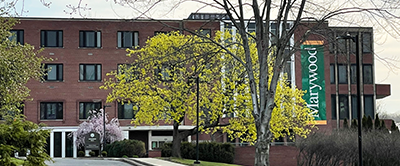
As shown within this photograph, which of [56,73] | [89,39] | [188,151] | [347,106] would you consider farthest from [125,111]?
[347,106]

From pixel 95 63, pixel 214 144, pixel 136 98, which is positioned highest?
pixel 95 63

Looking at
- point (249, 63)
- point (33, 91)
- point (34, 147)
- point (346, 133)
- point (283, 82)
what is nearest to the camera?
point (34, 147)

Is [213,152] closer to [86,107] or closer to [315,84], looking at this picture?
[86,107]

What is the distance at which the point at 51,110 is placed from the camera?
59.7 meters

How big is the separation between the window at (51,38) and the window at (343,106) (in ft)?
102

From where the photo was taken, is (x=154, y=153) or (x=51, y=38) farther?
(x=51, y=38)

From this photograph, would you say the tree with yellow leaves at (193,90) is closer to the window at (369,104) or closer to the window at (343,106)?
the window at (343,106)

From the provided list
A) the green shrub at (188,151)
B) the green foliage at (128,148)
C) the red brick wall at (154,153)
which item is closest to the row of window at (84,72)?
the green foliage at (128,148)

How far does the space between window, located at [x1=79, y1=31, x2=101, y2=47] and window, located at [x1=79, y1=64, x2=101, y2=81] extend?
2160mm

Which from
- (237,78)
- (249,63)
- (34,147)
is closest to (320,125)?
(237,78)

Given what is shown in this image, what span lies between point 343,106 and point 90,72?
91.9 ft

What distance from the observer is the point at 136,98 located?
3672cm

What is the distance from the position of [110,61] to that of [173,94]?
83.6 feet

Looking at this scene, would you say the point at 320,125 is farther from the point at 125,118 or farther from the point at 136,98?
the point at 136,98
